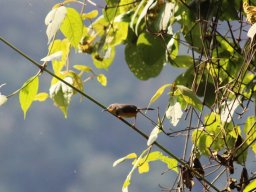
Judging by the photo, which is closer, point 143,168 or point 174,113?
point 174,113

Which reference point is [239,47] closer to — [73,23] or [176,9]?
[176,9]

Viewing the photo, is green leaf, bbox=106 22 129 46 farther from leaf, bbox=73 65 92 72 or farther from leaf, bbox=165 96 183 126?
leaf, bbox=165 96 183 126

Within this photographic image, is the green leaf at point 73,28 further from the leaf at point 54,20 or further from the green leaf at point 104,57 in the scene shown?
the green leaf at point 104,57

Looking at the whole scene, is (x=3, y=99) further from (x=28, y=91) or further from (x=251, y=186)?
(x=251, y=186)

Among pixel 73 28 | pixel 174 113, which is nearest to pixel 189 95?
pixel 174 113

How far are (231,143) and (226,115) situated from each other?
→ 10 centimetres

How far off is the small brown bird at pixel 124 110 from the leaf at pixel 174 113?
0.17 ft

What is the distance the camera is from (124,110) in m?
0.95

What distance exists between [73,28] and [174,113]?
26 cm

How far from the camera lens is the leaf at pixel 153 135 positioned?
86 cm

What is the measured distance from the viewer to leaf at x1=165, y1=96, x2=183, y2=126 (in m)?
0.91

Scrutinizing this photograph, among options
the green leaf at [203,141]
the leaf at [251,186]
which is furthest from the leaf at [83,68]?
the leaf at [251,186]

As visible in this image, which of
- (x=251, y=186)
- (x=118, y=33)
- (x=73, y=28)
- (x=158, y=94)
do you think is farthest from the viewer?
(x=118, y=33)

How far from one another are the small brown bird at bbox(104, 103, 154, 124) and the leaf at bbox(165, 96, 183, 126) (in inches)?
2.1
